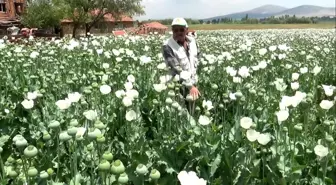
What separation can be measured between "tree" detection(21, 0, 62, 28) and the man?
3122cm

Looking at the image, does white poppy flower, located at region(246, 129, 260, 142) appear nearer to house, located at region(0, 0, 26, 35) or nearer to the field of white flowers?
the field of white flowers

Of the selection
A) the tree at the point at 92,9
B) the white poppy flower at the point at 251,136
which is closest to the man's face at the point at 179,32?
the white poppy flower at the point at 251,136

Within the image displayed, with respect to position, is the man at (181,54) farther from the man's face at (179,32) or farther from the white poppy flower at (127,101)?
the white poppy flower at (127,101)

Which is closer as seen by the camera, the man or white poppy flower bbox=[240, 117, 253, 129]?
white poppy flower bbox=[240, 117, 253, 129]

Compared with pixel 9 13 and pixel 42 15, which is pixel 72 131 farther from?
pixel 9 13

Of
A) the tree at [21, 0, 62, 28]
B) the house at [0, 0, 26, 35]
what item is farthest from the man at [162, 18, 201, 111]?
the house at [0, 0, 26, 35]

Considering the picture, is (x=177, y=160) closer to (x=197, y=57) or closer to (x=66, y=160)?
(x=66, y=160)

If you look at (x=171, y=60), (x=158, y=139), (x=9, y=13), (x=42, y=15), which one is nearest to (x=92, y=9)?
(x=42, y=15)

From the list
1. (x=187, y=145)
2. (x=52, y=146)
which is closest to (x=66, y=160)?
(x=52, y=146)

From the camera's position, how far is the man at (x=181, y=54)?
5004 millimetres

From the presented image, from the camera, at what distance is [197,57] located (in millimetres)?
5527

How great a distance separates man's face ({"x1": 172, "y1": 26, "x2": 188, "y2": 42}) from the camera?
16.4 ft

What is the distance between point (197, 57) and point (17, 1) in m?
47.7

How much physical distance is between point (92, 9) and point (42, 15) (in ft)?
14.4
